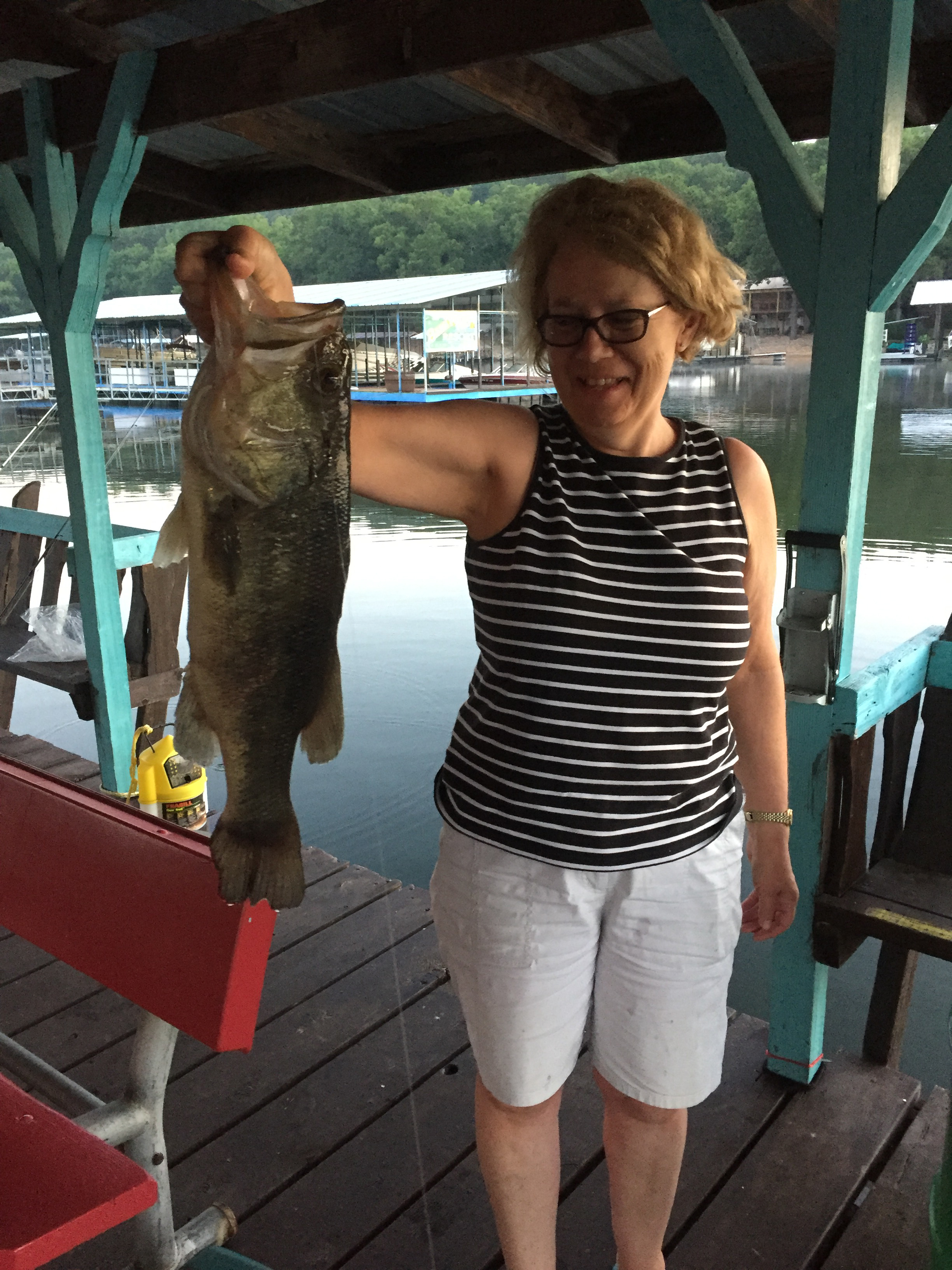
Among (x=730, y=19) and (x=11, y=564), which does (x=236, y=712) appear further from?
(x=11, y=564)

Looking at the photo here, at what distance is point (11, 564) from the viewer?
229 inches

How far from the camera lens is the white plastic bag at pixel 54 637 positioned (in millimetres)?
5012

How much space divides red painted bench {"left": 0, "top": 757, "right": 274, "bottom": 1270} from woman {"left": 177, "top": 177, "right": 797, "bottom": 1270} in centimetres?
38

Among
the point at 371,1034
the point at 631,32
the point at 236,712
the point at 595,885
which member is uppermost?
the point at 631,32

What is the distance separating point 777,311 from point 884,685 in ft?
31.2

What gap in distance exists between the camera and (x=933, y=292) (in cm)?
1005

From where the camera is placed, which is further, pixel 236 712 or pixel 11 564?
pixel 11 564

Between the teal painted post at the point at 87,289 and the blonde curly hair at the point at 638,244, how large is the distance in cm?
247

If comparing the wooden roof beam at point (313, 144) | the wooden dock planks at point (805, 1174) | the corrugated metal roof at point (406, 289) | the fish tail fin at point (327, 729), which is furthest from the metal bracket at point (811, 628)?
the corrugated metal roof at point (406, 289)

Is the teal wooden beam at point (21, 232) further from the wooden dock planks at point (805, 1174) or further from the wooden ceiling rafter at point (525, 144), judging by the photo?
the wooden dock planks at point (805, 1174)

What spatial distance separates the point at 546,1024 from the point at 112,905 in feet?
2.61

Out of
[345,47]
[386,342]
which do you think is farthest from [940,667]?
[386,342]

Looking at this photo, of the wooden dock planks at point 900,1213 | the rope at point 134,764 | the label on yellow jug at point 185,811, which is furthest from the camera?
the rope at point 134,764

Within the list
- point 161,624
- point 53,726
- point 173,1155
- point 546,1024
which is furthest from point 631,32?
point 53,726
